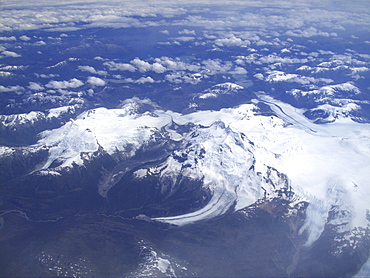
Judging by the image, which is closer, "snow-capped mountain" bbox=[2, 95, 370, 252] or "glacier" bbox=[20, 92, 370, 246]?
"glacier" bbox=[20, 92, 370, 246]

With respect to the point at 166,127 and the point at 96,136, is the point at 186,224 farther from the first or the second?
the point at 166,127

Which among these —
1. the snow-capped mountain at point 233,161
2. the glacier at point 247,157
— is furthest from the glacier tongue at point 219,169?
the snow-capped mountain at point 233,161

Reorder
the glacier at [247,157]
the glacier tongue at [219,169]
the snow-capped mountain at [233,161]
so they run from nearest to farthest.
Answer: the glacier at [247,157]
the snow-capped mountain at [233,161]
the glacier tongue at [219,169]

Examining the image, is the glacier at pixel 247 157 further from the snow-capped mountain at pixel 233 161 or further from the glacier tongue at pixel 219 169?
the snow-capped mountain at pixel 233 161

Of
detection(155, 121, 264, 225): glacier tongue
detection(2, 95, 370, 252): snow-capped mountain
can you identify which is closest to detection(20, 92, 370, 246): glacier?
detection(155, 121, 264, 225): glacier tongue

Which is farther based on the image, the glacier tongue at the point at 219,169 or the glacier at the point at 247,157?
the glacier tongue at the point at 219,169

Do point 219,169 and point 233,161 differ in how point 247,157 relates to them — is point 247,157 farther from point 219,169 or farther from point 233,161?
point 219,169

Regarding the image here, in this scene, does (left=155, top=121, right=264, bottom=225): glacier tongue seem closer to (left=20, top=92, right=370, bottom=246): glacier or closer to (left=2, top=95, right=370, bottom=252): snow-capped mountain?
(left=20, top=92, right=370, bottom=246): glacier

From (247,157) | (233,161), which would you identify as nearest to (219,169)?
(233,161)
